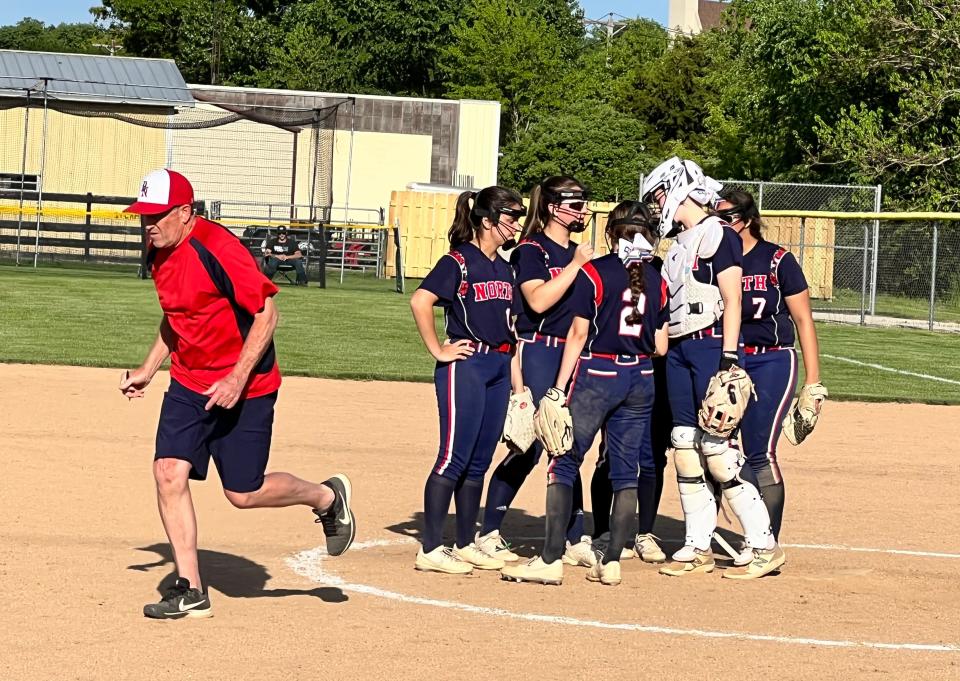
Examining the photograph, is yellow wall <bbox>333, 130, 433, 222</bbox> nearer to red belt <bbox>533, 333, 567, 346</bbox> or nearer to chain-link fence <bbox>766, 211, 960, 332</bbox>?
chain-link fence <bbox>766, 211, 960, 332</bbox>

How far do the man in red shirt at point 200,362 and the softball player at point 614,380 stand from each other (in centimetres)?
161

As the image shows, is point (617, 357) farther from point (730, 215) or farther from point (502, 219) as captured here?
point (730, 215)

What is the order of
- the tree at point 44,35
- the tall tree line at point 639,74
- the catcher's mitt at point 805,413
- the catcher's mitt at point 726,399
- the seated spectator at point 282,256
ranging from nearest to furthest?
the catcher's mitt at point 726,399 → the catcher's mitt at point 805,413 → the seated spectator at point 282,256 → the tall tree line at point 639,74 → the tree at point 44,35

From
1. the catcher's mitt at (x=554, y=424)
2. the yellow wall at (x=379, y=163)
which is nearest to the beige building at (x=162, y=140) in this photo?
the yellow wall at (x=379, y=163)

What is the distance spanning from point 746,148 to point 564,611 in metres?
51.6

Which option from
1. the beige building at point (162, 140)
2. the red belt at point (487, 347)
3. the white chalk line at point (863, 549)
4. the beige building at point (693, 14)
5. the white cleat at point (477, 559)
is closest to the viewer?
the red belt at point (487, 347)

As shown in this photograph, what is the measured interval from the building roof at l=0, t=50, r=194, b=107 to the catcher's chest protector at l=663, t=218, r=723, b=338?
30.6 m

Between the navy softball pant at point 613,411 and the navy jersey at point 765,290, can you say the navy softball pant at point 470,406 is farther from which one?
the navy jersey at point 765,290

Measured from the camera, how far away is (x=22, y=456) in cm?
1073

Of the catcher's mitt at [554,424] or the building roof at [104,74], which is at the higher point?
the building roof at [104,74]

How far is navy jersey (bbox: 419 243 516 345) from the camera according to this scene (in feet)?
24.4

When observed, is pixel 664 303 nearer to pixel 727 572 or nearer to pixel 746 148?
pixel 727 572

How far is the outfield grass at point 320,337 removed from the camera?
1741cm

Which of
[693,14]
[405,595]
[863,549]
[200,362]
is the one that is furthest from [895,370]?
[693,14]
